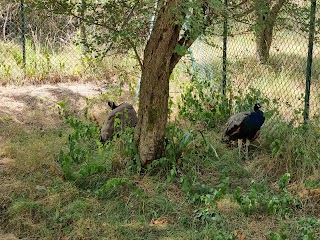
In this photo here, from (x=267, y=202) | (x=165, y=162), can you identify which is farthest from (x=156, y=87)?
(x=267, y=202)

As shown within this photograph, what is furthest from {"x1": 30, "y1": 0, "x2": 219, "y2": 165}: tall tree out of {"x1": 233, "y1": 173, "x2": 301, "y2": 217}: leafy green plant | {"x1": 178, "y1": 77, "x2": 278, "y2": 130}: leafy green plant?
{"x1": 178, "y1": 77, "x2": 278, "y2": 130}: leafy green plant

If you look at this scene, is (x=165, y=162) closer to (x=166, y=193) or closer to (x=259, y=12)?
(x=166, y=193)

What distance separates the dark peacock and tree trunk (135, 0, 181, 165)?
922mm

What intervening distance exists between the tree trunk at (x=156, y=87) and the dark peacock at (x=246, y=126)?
0.92 meters

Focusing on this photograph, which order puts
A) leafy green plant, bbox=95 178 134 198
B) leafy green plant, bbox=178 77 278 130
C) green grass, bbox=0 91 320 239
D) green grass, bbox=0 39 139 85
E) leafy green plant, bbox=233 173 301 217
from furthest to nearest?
green grass, bbox=0 39 139 85 → leafy green plant, bbox=178 77 278 130 → leafy green plant, bbox=95 178 134 198 → leafy green plant, bbox=233 173 301 217 → green grass, bbox=0 91 320 239

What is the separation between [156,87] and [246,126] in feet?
3.83

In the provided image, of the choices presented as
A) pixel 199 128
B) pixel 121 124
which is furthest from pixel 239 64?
pixel 121 124

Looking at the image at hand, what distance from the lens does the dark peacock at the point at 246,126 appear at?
5.17 meters

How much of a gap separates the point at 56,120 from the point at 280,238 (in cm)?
419

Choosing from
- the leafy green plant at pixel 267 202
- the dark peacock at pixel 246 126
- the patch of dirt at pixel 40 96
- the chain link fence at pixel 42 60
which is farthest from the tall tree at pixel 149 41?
the chain link fence at pixel 42 60

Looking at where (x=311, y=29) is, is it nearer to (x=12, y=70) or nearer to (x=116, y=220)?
(x=116, y=220)

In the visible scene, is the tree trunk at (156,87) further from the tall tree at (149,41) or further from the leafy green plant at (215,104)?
the leafy green plant at (215,104)

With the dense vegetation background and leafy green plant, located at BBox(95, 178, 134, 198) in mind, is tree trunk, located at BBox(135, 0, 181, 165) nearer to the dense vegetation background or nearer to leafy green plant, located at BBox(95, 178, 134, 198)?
the dense vegetation background

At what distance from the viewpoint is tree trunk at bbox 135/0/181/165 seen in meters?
4.38
